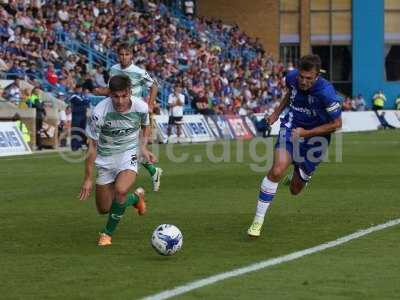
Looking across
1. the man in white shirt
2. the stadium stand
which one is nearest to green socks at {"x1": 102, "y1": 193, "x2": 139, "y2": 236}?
the stadium stand

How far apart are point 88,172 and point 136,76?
6.28m

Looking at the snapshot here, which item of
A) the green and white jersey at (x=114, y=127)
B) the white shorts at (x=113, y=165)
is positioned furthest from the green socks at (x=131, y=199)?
the green and white jersey at (x=114, y=127)

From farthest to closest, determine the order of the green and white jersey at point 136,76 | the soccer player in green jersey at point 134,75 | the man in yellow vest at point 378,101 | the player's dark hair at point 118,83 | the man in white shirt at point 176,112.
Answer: the man in yellow vest at point 378,101 < the man in white shirt at point 176,112 < the green and white jersey at point 136,76 < the soccer player in green jersey at point 134,75 < the player's dark hair at point 118,83

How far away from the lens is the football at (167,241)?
10.5m

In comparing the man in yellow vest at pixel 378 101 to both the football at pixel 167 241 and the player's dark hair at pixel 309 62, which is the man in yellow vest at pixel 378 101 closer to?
the player's dark hair at pixel 309 62

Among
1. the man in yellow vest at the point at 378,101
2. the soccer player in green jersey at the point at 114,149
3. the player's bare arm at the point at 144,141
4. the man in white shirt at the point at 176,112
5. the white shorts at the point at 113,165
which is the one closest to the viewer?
the soccer player in green jersey at the point at 114,149

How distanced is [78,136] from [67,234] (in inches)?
781

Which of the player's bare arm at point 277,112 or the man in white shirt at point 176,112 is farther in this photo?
the man in white shirt at point 176,112

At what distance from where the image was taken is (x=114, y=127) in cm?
1159

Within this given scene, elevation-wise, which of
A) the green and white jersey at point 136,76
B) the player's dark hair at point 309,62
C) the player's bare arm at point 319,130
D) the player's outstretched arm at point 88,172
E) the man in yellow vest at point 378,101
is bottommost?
the man in yellow vest at point 378,101

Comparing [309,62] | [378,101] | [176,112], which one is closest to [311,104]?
[309,62]

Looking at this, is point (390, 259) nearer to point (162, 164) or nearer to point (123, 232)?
point (123, 232)

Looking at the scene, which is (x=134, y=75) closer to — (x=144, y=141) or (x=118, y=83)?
(x=144, y=141)

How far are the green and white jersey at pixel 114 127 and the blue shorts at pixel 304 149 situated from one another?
1.70 m
